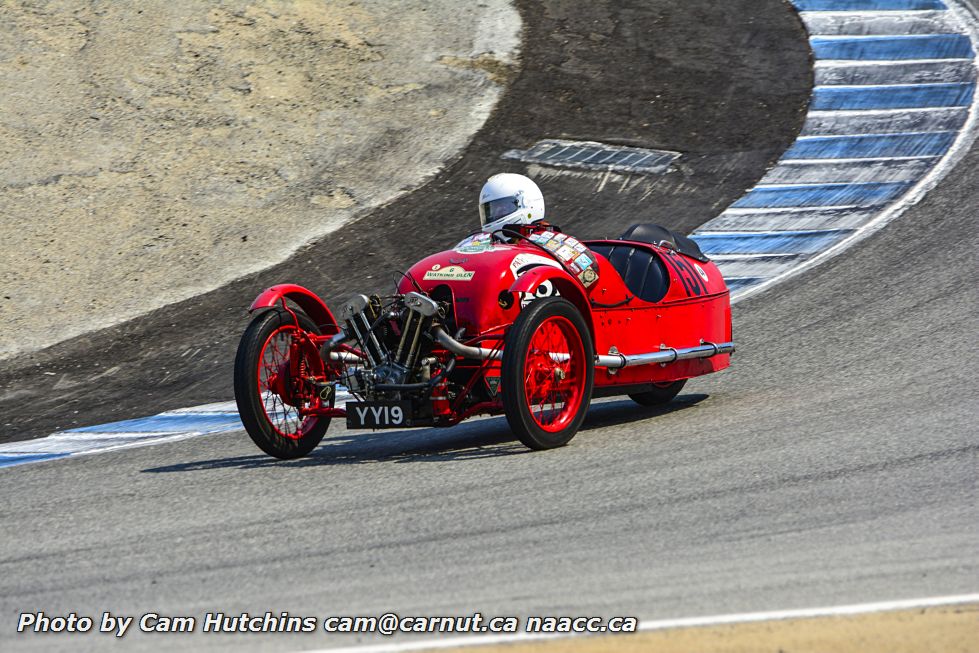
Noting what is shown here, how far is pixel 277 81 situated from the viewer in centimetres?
1734

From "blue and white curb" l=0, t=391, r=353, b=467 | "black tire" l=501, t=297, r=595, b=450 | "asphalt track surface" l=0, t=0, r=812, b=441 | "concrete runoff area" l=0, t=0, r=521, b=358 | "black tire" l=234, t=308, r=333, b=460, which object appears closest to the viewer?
"black tire" l=501, t=297, r=595, b=450

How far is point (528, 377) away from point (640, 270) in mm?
1903

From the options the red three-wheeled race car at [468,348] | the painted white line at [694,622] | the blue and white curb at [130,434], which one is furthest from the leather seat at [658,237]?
the painted white line at [694,622]

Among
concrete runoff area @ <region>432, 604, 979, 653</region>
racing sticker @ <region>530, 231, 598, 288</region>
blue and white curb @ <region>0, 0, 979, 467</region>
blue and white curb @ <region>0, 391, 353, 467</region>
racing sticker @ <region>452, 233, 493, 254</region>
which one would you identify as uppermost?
racing sticker @ <region>452, 233, 493, 254</region>

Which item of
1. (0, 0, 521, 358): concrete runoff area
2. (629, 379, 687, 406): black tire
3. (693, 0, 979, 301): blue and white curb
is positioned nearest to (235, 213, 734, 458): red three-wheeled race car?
(629, 379, 687, 406): black tire

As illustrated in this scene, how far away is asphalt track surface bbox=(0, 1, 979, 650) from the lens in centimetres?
456

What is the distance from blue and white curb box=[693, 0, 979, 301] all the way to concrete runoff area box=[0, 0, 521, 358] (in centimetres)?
409

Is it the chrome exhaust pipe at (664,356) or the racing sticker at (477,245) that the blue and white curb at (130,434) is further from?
the chrome exhaust pipe at (664,356)

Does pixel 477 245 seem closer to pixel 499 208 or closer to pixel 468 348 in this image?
pixel 499 208

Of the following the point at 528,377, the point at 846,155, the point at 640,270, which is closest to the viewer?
the point at 528,377

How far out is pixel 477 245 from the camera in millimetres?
7953

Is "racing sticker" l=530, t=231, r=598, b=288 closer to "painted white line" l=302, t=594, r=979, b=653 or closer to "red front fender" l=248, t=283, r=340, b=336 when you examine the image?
"red front fender" l=248, t=283, r=340, b=336

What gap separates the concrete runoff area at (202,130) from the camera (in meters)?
13.2

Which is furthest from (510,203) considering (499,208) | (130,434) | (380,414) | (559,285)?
(130,434)
